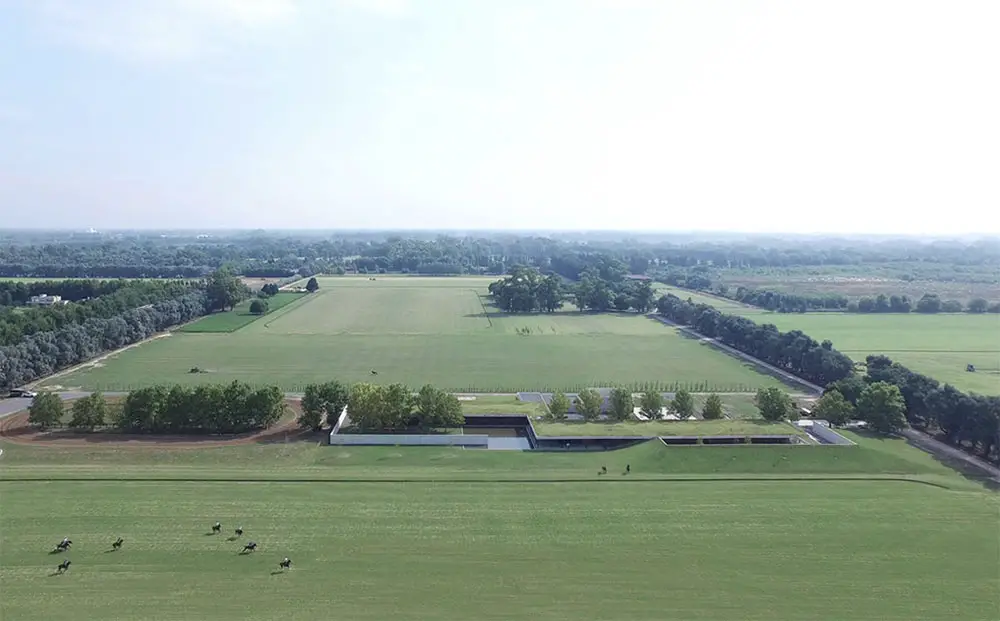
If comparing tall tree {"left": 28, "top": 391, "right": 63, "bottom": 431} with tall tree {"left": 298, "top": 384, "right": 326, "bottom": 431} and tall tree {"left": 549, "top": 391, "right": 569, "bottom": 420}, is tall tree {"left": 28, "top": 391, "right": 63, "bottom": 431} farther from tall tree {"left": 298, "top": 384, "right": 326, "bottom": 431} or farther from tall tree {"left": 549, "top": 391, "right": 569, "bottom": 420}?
tall tree {"left": 549, "top": 391, "right": 569, "bottom": 420}

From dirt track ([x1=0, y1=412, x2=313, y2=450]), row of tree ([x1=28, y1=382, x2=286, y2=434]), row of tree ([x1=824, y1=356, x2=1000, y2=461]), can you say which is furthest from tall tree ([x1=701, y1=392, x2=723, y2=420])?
row of tree ([x1=28, y1=382, x2=286, y2=434])

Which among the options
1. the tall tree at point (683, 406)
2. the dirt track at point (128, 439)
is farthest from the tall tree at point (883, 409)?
the dirt track at point (128, 439)

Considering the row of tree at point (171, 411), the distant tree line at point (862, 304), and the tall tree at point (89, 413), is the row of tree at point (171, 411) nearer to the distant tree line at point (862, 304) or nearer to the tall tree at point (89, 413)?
the tall tree at point (89, 413)

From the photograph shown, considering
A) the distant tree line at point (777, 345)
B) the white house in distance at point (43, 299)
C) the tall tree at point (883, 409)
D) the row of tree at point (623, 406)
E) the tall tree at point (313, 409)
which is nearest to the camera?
the tall tree at point (313, 409)

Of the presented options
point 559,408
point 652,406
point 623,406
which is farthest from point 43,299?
point 652,406

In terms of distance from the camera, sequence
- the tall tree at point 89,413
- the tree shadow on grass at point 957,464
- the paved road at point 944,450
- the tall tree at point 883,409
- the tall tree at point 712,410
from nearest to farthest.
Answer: the tree shadow on grass at point 957,464 → the paved road at point 944,450 → the tall tree at point 89,413 → the tall tree at point 883,409 → the tall tree at point 712,410

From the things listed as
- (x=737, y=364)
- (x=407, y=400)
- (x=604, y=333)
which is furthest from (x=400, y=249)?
(x=407, y=400)
